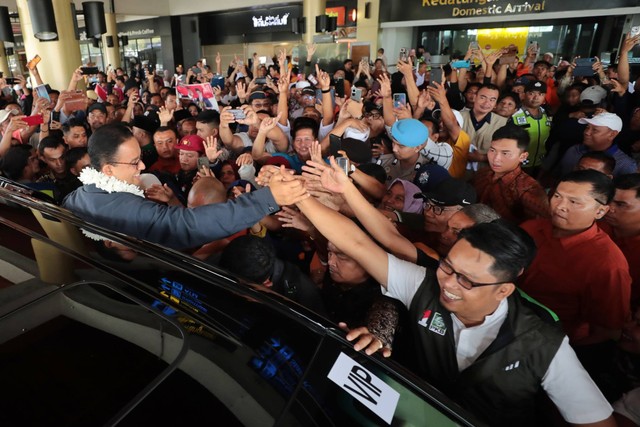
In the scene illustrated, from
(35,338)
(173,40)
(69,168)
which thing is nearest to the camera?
(35,338)

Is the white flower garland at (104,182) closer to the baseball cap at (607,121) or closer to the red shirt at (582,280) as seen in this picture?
the red shirt at (582,280)

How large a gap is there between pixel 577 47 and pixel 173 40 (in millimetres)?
16988

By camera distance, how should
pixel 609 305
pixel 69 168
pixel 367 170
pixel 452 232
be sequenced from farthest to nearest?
pixel 69 168, pixel 367 170, pixel 452 232, pixel 609 305

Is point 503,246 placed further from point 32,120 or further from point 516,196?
point 32,120

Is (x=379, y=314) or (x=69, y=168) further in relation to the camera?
(x=69, y=168)

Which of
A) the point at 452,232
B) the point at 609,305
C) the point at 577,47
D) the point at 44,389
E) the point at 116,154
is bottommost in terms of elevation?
the point at 609,305

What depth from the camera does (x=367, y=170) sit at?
10.4 feet

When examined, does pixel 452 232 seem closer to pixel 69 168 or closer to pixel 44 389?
pixel 44 389

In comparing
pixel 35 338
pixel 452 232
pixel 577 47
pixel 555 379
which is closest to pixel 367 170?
pixel 452 232

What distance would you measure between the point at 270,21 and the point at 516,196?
1792cm

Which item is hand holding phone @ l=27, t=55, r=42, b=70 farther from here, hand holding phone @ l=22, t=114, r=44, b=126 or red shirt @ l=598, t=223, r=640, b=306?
red shirt @ l=598, t=223, r=640, b=306

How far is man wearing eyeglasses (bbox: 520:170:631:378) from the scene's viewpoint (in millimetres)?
1981

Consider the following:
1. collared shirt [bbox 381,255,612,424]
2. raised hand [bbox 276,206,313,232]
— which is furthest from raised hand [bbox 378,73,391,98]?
collared shirt [bbox 381,255,612,424]

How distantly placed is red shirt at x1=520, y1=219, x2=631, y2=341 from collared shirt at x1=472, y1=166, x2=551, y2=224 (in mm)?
616
